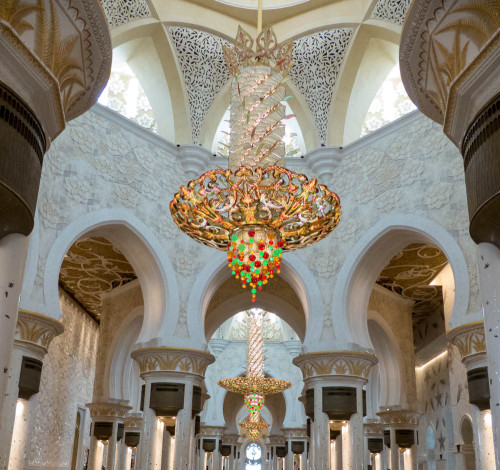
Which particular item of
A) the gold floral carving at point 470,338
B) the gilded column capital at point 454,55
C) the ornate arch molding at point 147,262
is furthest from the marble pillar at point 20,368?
the gilded column capital at point 454,55

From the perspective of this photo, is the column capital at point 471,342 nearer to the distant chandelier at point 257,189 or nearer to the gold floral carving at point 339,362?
the gold floral carving at point 339,362

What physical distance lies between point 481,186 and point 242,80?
402 centimetres

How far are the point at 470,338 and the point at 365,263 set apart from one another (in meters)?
2.53

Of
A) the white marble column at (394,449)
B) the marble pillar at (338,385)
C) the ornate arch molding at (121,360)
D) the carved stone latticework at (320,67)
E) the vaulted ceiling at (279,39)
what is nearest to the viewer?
the marble pillar at (338,385)

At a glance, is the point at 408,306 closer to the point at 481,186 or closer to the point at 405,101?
the point at 405,101

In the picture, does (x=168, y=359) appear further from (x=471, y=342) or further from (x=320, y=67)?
(x=320, y=67)

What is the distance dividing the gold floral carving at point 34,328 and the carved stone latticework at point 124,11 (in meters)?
4.84

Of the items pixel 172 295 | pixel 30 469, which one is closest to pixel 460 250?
pixel 172 295

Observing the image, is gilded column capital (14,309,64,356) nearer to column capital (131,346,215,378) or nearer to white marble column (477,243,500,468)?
column capital (131,346,215,378)

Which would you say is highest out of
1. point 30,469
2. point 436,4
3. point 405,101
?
point 405,101

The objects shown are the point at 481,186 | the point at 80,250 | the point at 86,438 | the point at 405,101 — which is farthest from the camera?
the point at 86,438

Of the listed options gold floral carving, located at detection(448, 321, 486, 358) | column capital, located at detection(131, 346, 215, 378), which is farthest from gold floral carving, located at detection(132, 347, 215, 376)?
gold floral carving, located at detection(448, 321, 486, 358)

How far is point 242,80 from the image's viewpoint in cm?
662

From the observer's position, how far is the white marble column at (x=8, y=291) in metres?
3.04
